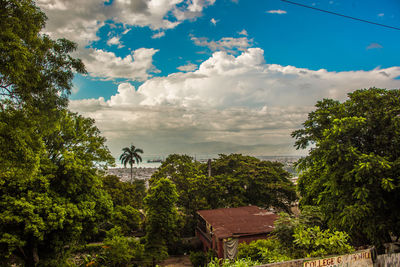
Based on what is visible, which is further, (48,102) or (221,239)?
(221,239)

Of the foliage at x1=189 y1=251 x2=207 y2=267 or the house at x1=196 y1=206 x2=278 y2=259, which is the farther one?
the foliage at x1=189 y1=251 x2=207 y2=267

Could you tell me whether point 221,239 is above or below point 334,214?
below

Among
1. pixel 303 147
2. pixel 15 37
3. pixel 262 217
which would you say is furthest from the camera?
pixel 262 217

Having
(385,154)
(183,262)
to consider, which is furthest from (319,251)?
(183,262)

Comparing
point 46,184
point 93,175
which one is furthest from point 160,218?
point 46,184

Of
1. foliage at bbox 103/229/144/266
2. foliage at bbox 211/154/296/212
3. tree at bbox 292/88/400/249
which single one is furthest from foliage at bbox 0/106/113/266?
foliage at bbox 211/154/296/212

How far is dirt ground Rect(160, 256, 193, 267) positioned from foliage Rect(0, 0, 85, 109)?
17.2 metres

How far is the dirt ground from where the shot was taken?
2073 cm

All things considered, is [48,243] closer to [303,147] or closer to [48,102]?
[48,102]

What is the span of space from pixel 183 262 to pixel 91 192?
1148cm

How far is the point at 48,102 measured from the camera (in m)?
9.88

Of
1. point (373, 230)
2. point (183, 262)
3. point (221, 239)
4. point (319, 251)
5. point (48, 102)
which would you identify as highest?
point (48, 102)

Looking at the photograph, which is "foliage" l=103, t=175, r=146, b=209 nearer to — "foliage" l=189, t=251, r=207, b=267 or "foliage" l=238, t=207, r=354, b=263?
"foliage" l=189, t=251, r=207, b=267

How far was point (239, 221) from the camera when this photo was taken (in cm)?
2022
